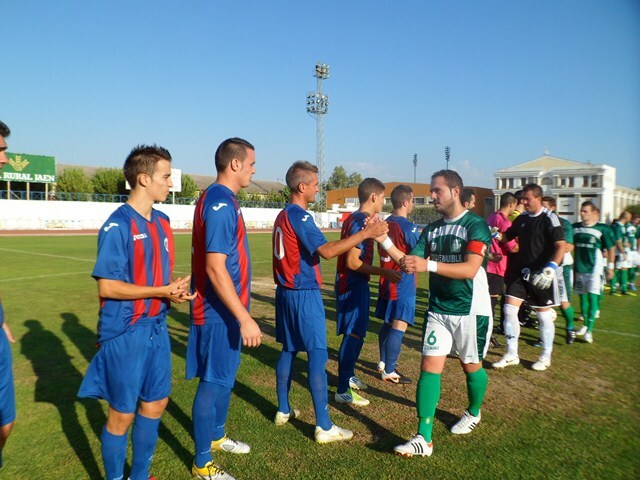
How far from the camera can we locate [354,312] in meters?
4.67

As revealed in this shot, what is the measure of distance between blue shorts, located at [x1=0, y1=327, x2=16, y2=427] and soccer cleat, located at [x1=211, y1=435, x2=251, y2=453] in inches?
59.0

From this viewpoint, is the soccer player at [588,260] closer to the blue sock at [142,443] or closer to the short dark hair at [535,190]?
the short dark hair at [535,190]

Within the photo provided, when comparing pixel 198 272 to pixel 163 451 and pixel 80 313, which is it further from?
pixel 80 313

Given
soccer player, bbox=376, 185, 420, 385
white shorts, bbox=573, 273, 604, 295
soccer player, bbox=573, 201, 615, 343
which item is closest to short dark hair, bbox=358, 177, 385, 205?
soccer player, bbox=376, 185, 420, 385

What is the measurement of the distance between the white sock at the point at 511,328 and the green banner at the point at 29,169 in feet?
163

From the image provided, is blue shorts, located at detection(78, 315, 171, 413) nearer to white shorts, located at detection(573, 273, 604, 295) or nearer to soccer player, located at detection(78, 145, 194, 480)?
soccer player, located at detection(78, 145, 194, 480)

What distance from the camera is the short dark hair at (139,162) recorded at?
2.80 meters

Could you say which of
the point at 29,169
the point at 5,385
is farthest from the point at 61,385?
the point at 29,169

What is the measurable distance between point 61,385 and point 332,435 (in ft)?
10.9

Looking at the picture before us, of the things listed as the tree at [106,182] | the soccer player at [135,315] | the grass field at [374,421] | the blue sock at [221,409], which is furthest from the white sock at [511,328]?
the tree at [106,182]

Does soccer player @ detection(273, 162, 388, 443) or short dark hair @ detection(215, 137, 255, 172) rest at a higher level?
short dark hair @ detection(215, 137, 255, 172)

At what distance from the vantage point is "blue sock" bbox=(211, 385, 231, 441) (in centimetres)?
330

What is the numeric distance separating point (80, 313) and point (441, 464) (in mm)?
7549

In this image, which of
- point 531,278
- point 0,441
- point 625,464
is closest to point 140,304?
point 0,441
